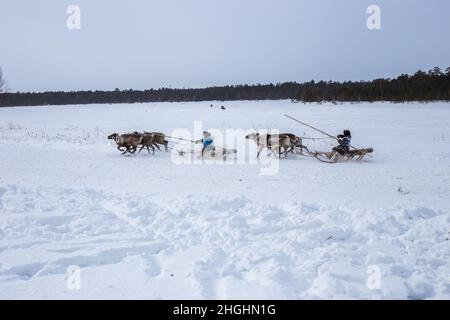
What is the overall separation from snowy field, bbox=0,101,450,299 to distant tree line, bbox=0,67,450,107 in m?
39.3

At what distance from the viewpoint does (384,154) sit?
1402 centimetres

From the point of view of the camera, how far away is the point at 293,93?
87.1 metres

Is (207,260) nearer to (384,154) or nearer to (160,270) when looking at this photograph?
(160,270)

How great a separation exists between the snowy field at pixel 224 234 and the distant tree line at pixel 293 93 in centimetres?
3927

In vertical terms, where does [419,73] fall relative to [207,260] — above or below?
above

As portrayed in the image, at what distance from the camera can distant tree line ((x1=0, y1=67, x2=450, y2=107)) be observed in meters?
45.4

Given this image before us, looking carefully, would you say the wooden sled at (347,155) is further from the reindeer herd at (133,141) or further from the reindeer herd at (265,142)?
the reindeer herd at (133,141)

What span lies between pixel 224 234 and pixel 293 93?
84.8 metres

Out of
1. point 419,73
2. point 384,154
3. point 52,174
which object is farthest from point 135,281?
point 419,73

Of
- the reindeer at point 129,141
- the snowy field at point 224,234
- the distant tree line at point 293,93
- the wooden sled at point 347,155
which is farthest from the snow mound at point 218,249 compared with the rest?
the distant tree line at point 293,93

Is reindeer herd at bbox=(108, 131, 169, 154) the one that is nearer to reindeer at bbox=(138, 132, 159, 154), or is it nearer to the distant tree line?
reindeer at bbox=(138, 132, 159, 154)

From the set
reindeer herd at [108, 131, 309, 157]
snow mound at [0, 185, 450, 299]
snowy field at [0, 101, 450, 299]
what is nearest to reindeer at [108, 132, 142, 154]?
reindeer herd at [108, 131, 309, 157]

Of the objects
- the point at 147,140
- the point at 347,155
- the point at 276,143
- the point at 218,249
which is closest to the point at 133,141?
the point at 147,140

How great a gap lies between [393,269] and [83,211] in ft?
15.9
